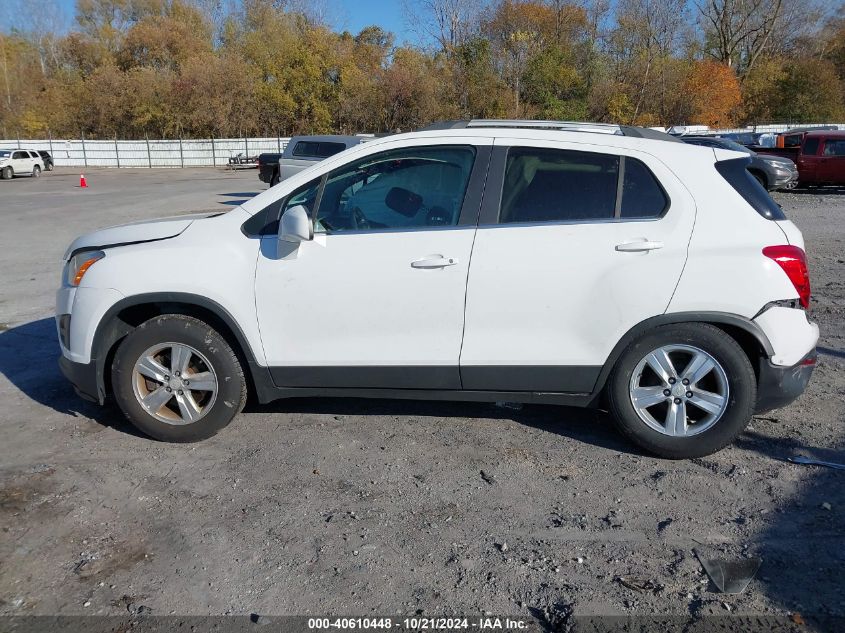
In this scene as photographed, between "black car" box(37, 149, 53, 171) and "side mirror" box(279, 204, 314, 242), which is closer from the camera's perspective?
"side mirror" box(279, 204, 314, 242)

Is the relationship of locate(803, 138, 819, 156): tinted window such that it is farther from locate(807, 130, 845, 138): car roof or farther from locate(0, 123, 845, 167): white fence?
locate(0, 123, 845, 167): white fence

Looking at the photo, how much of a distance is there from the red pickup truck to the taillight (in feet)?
67.2

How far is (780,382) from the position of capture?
415 cm

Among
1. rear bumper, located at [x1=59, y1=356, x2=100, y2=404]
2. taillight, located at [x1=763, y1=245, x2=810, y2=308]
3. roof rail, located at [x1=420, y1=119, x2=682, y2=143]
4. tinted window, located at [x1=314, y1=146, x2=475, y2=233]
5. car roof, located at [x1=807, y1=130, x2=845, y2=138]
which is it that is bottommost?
rear bumper, located at [x1=59, y1=356, x2=100, y2=404]

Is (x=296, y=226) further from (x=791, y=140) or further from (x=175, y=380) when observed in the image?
(x=791, y=140)

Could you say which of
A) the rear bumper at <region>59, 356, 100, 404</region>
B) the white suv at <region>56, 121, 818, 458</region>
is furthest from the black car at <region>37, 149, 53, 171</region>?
the white suv at <region>56, 121, 818, 458</region>

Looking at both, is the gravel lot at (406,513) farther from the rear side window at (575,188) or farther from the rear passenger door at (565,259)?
the rear side window at (575,188)

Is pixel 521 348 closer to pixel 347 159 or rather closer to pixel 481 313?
pixel 481 313

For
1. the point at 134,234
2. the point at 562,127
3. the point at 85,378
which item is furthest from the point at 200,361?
the point at 562,127

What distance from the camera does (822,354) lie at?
20.3 feet

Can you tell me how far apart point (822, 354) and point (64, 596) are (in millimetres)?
5795

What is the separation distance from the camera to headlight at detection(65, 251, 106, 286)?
4.57m

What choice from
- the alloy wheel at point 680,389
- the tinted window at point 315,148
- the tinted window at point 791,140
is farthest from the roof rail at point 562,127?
the tinted window at point 791,140

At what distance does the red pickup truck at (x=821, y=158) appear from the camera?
21.6 meters
